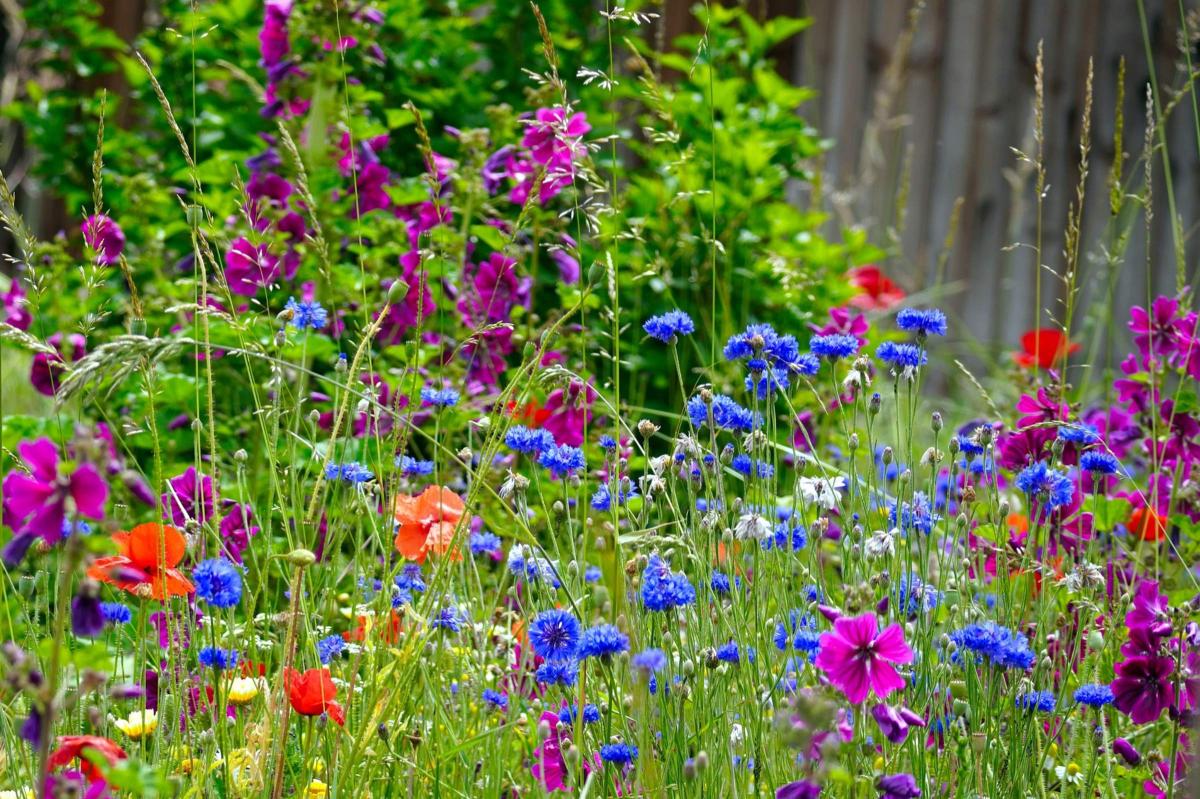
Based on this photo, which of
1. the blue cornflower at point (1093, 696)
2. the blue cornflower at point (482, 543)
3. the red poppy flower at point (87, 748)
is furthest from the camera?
the blue cornflower at point (482, 543)

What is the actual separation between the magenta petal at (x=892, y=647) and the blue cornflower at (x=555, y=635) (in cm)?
30

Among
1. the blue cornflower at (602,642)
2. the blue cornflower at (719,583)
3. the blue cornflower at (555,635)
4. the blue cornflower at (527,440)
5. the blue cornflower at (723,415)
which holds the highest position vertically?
the blue cornflower at (723,415)

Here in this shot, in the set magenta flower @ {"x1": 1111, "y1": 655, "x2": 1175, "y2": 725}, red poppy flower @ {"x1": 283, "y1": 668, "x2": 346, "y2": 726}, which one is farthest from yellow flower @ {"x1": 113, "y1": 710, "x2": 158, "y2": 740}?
magenta flower @ {"x1": 1111, "y1": 655, "x2": 1175, "y2": 725}

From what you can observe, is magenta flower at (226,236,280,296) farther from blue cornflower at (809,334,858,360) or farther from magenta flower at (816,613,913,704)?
magenta flower at (816,613,913,704)

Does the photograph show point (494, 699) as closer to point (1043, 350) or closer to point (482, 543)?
point (482, 543)

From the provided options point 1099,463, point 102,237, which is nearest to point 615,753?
point 1099,463

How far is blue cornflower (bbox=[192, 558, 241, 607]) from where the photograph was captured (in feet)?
3.98

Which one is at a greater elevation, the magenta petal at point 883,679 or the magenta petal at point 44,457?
the magenta petal at point 44,457

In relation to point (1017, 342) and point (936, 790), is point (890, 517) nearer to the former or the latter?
point (936, 790)

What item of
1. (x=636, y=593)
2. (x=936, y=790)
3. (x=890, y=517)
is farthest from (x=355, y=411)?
A: (x=936, y=790)

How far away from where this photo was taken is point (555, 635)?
1248 millimetres

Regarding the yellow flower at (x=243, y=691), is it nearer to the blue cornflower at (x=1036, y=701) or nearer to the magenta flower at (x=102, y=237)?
the magenta flower at (x=102, y=237)

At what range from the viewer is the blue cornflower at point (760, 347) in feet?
4.81

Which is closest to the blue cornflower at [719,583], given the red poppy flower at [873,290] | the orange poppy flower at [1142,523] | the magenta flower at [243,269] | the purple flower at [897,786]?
the purple flower at [897,786]
